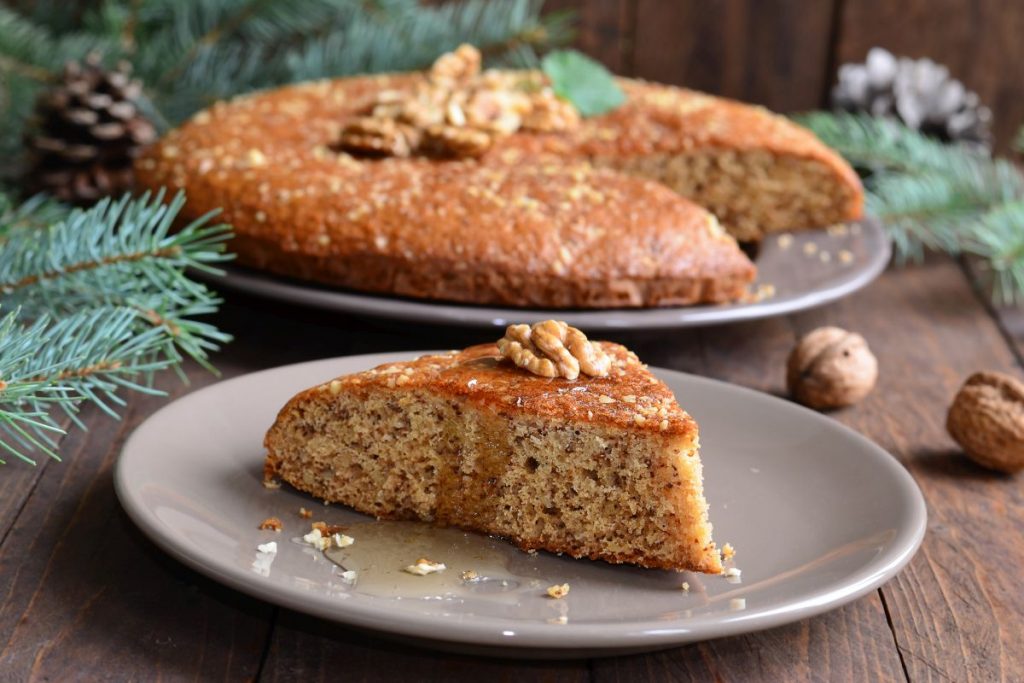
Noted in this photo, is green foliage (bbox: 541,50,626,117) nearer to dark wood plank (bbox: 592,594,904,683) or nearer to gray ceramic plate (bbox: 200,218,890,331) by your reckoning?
gray ceramic plate (bbox: 200,218,890,331)

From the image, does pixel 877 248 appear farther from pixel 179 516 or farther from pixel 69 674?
pixel 69 674

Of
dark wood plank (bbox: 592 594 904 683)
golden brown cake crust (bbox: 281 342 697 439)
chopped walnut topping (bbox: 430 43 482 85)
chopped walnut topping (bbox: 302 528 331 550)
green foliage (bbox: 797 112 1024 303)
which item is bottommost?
green foliage (bbox: 797 112 1024 303)

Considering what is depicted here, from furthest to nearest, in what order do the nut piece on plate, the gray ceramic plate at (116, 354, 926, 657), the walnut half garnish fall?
the nut piece on plate, the walnut half garnish, the gray ceramic plate at (116, 354, 926, 657)

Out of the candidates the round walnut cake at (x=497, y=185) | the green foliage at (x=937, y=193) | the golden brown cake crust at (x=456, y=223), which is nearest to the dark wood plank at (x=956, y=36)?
the green foliage at (x=937, y=193)

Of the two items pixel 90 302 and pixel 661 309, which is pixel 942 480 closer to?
pixel 661 309

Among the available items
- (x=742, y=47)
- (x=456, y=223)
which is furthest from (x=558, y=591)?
(x=742, y=47)

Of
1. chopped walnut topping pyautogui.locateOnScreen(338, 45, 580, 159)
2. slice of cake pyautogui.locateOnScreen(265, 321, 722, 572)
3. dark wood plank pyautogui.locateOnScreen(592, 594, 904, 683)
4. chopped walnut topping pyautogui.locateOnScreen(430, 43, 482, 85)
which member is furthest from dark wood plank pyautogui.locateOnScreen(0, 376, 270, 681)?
chopped walnut topping pyautogui.locateOnScreen(430, 43, 482, 85)

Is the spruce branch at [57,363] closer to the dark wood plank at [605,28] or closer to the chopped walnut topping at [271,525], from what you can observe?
the chopped walnut topping at [271,525]
